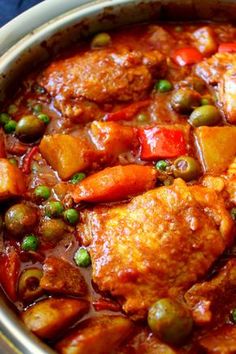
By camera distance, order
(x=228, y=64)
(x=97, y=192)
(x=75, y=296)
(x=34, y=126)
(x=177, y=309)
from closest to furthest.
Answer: (x=177, y=309), (x=75, y=296), (x=97, y=192), (x=34, y=126), (x=228, y=64)

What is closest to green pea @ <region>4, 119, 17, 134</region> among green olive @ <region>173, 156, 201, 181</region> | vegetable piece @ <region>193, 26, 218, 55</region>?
green olive @ <region>173, 156, 201, 181</region>

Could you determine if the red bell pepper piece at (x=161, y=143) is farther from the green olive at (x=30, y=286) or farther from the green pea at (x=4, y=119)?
the green olive at (x=30, y=286)

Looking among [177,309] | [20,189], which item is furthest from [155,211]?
[20,189]

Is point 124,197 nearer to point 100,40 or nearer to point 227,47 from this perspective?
point 100,40

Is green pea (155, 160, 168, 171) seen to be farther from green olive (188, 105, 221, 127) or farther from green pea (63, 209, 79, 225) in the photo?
green pea (63, 209, 79, 225)

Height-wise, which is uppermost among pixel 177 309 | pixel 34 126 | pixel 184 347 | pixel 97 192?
pixel 34 126

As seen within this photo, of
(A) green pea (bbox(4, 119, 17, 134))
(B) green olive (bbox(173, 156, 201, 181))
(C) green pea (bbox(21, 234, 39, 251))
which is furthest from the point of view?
(A) green pea (bbox(4, 119, 17, 134))

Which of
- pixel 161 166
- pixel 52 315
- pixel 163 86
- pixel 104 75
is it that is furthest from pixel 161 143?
pixel 52 315

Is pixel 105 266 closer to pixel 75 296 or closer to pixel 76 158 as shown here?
pixel 75 296
